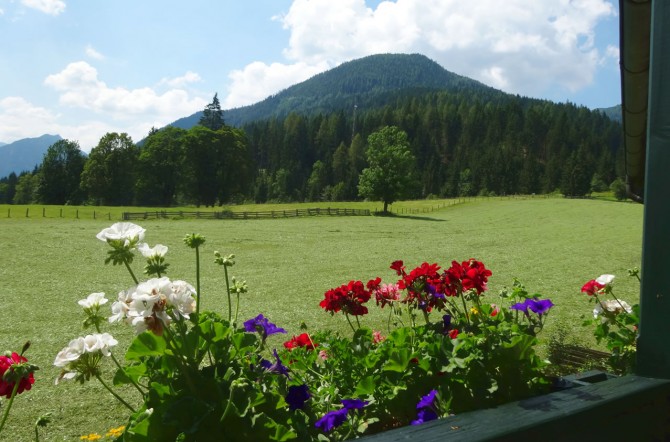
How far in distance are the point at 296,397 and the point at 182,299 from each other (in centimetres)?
58

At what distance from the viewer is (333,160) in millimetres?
124250

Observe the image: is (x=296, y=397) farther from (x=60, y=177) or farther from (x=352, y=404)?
(x=60, y=177)

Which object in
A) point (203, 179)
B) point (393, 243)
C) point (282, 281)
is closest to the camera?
point (282, 281)

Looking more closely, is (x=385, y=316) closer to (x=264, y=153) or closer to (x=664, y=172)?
(x=664, y=172)

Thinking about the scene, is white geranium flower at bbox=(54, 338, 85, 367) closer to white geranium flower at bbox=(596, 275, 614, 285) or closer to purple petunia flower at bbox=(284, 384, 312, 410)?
purple petunia flower at bbox=(284, 384, 312, 410)

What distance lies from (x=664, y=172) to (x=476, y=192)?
112 m

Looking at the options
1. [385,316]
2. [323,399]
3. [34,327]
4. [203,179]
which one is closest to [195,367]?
[323,399]

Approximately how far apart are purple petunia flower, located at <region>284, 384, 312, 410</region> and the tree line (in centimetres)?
5026

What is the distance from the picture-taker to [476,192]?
11000cm

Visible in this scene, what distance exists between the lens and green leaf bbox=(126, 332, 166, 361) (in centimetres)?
129

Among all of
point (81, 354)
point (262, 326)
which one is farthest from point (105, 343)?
point (262, 326)

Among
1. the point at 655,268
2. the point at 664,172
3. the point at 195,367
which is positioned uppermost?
the point at 664,172

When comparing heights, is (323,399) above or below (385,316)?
above

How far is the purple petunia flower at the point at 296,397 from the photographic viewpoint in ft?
5.31
